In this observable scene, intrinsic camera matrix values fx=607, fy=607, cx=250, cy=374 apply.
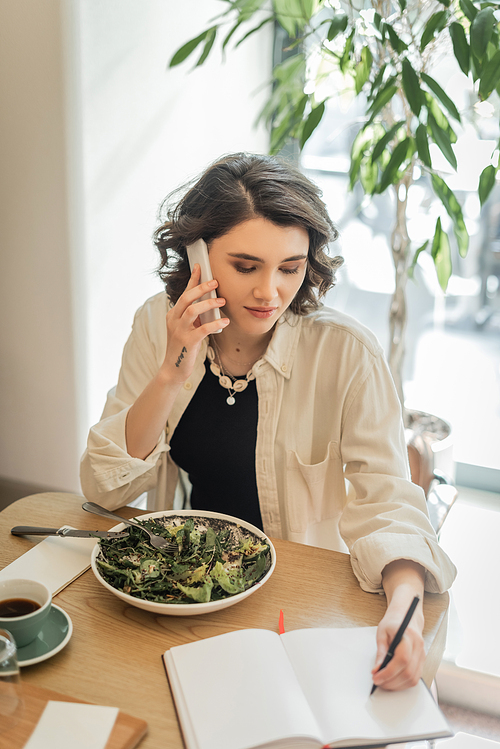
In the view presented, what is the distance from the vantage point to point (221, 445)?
1394 millimetres

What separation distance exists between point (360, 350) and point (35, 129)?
4.37 feet

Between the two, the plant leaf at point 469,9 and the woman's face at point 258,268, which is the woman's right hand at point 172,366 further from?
the plant leaf at point 469,9

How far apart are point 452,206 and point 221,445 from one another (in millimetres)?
936

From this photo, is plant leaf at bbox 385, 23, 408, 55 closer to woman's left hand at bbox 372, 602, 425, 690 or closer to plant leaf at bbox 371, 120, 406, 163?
plant leaf at bbox 371, 120, 406, 163

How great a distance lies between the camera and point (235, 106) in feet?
8.56

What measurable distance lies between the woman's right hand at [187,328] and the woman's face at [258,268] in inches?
1.3

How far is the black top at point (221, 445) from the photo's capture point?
138 centimetres

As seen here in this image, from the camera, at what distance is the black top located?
138 cm

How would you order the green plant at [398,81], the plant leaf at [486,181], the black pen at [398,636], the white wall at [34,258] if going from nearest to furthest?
the black pen at [398,636] < the green plant at [398,81] < the plant leaf at [486,181] < the white wall at [34,258]

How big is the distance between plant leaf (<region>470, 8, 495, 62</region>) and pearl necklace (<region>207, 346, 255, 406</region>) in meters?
0.86

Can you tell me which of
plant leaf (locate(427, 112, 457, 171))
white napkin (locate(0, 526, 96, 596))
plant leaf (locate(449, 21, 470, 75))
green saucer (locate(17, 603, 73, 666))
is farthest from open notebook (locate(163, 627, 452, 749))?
plant leaf (locate(449, 21, 470, 75))

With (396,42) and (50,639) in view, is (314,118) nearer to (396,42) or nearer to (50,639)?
(396,42)

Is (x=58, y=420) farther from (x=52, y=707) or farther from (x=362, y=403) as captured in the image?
(x=52, y=707)

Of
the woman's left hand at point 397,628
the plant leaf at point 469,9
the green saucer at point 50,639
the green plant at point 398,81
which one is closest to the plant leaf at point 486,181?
the green plant at point 398,81
